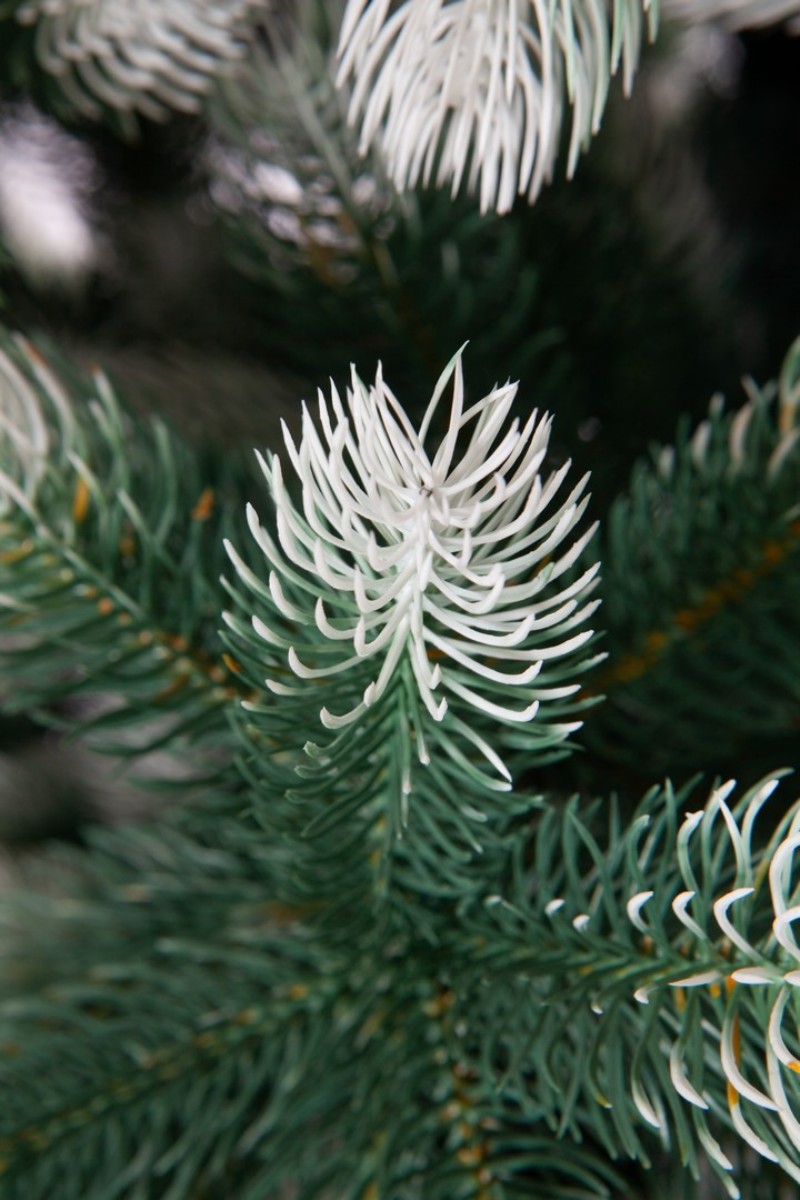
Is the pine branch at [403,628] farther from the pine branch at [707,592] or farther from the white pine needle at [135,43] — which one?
the white pine needle at [135,43]

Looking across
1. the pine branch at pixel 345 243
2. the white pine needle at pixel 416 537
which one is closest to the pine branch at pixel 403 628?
the white pine needle at pixel 416 537

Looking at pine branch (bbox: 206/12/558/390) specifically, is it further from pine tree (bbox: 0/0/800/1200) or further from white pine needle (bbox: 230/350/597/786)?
white pine needle (bbox: 230/350/597/786)

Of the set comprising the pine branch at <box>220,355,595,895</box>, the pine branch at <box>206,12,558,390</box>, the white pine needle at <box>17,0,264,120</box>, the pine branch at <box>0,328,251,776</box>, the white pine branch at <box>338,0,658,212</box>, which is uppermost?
the white pine needle at <box>17,0,264,120</box>

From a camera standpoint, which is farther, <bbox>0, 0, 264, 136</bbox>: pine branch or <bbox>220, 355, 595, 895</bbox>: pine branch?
<bbox>0, 0, 264, 136</bbox>: pine branch

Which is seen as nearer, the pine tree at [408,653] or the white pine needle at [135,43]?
the pine tree at [408,653]

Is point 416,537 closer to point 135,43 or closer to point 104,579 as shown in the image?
point 104,579

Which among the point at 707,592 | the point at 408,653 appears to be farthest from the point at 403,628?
the point at 707,592

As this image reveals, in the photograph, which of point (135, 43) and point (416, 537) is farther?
point (135, 43)

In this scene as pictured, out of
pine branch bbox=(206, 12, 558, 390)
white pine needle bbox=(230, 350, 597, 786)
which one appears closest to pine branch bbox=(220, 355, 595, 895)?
white pine needle bbox=(230, 350, 597, 786)

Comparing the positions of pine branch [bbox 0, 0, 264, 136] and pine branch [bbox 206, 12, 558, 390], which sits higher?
pine branch [bbox 0, 0, 264, 136]
